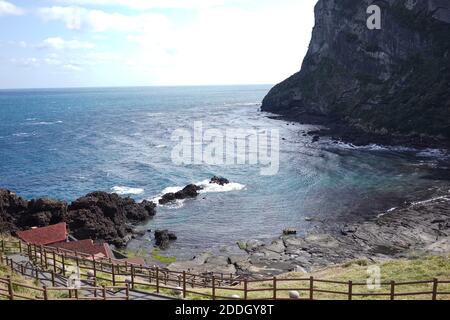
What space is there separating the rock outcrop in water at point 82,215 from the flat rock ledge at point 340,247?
12.2 metres

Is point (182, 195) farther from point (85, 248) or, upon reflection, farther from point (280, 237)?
point (85, 248)

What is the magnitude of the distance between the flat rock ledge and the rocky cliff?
4551 centimetres

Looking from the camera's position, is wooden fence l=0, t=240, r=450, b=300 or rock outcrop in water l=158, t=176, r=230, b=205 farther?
rock outcrop in water l=158, t=176, r=230, b=205

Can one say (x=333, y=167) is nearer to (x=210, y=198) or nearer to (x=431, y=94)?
(x=210, y=198)

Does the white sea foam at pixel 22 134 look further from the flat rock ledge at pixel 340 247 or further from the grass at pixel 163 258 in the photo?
the flat rock ledge at pixel 340 247

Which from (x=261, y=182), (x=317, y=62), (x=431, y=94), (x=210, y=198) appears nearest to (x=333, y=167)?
(x=261, y=182)

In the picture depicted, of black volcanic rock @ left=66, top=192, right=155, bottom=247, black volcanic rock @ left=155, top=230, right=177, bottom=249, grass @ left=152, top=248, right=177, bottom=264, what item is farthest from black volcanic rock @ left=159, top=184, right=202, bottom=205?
grass @ left=152, top=248, right=177, bottom=264

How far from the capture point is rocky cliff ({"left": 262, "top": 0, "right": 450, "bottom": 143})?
3738 inches

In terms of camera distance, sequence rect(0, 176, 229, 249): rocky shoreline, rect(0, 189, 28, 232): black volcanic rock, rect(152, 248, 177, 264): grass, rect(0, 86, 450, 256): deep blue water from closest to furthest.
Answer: rect(152, 248, 177, 264): grass < rect(0, 176, 229, 249): rocky shoreline < rect(0, 189, 28, 232): black volcanic rock < rect(0, 86, 450, 256): deep blue water

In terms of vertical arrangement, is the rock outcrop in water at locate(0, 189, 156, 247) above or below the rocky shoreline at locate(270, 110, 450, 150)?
below

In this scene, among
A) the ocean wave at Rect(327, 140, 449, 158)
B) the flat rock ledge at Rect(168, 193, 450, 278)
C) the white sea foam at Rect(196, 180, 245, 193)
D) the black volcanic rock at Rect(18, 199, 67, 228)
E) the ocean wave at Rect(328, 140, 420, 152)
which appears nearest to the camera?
the flat rock ledge at Rect(168, 193, 450, 278)

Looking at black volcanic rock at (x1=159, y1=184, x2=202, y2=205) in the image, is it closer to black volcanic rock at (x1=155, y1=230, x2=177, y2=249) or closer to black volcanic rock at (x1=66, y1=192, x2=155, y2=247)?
black volcanic rock at (x1=66, y1=192, x2=155, y2=247)

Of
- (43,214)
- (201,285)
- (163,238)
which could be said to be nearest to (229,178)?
(163,238)

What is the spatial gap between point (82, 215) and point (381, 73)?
9052 cm
